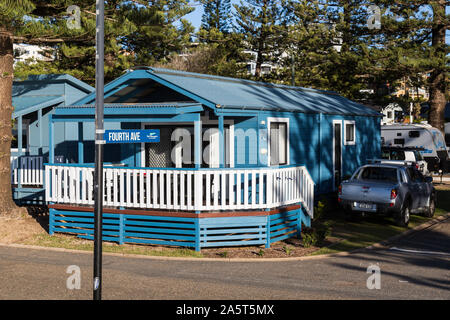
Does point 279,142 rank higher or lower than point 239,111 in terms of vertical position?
lower

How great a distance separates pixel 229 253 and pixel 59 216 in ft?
15.6

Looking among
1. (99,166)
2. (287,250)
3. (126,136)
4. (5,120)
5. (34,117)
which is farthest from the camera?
(34,117)

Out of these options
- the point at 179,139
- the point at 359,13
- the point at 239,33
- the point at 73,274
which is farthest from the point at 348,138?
the point at 239,33

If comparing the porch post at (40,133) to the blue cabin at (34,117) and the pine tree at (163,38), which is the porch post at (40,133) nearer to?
the blue cabin at (34,117)

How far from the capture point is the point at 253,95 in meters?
17.0

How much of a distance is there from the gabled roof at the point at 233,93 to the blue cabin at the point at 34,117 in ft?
16.5

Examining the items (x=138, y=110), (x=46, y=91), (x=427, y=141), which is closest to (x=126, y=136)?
(x=138, y=110)

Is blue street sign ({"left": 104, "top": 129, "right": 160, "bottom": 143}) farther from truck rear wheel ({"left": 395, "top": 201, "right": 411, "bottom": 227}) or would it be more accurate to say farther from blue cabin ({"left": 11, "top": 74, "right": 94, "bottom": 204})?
blue cabin ({"left": 11, "top": 74, "right": 94, "bottom": 204})

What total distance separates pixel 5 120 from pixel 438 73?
23.7 meters

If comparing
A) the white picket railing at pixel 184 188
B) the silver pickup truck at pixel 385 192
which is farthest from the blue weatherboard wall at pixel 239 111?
the silver pickup truck at pixel 385 192

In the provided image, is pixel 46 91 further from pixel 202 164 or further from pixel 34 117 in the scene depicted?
pixel 202 164

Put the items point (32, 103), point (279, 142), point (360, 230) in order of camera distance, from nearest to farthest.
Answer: point (360, 230) → point (279, 142) → point (32, 103)

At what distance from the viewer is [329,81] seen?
137 feet
